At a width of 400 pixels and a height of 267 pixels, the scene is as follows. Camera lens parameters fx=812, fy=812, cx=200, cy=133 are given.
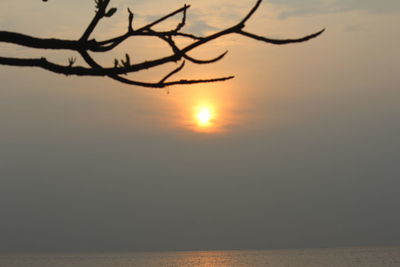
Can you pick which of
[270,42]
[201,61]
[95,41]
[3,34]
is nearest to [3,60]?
[3,34]

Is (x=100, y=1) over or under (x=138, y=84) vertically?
over

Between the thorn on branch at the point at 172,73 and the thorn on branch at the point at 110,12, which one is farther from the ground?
the thorn on branch at the point at 110,12

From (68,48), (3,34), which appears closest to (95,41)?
(68,48)

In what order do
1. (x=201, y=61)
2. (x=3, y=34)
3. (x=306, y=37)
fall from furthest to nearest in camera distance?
(x=201, y=61) < (x=3, y=34) < (x=306, y=37)

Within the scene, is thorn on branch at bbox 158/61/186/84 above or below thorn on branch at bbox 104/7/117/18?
below

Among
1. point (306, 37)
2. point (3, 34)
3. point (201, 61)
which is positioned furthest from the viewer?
point (201, 61)

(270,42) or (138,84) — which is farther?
(138,84)

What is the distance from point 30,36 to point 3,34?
0.18 m

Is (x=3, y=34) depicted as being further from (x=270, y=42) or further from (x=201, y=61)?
(x=270, y=42)

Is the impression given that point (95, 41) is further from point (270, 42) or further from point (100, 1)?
point (270, 42)

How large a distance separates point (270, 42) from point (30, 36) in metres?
1.38

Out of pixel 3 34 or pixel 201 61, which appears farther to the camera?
pixel 201 61

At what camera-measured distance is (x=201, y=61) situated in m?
5.02

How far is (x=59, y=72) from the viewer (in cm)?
477
